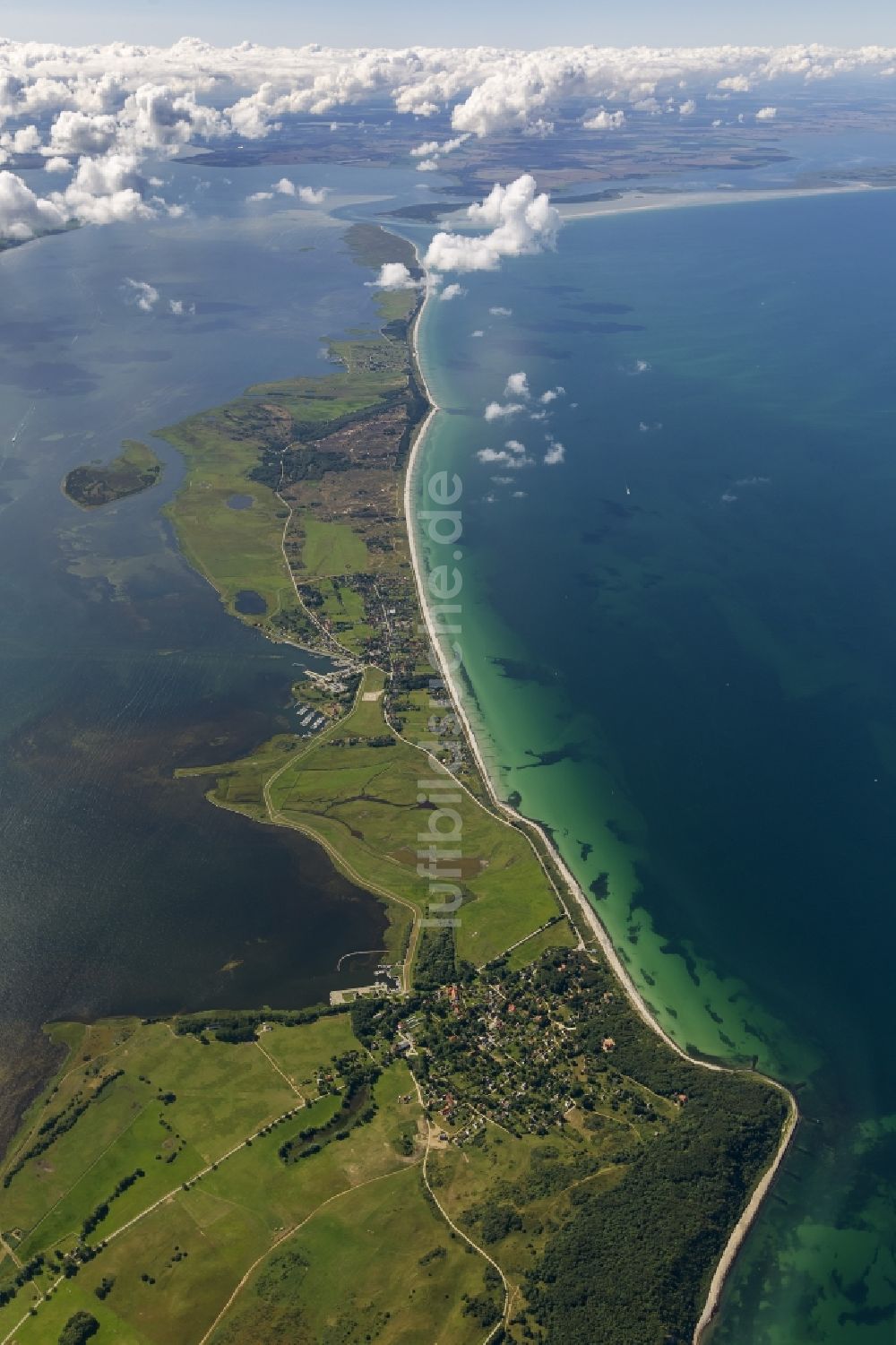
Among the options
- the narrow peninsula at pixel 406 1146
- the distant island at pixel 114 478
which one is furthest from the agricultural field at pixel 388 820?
the distant island at pixel 114 478

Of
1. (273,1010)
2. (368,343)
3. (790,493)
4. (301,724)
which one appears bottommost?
(273,1010)

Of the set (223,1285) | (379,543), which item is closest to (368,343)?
(379,543)

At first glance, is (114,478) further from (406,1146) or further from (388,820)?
(406,1146)

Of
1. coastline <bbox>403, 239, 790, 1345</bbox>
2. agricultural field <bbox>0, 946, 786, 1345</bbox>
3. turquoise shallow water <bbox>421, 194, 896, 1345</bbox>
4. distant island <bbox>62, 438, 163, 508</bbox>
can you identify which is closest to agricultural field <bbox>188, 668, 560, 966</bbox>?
coastline <bbox>403, 239, 790, 1345</bbox>

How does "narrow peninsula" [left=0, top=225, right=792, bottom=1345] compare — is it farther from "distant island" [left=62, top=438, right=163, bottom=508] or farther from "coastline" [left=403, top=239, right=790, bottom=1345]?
"distant island" [left=62, top=438, right=163, bottom=508]

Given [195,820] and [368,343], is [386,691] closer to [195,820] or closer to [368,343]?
[195,820]

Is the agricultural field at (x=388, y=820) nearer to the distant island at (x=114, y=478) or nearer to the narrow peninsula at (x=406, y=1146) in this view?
the narrow peninsula at (x=406, y=1146)

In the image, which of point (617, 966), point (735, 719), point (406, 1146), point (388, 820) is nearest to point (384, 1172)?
point (406, 1146)
